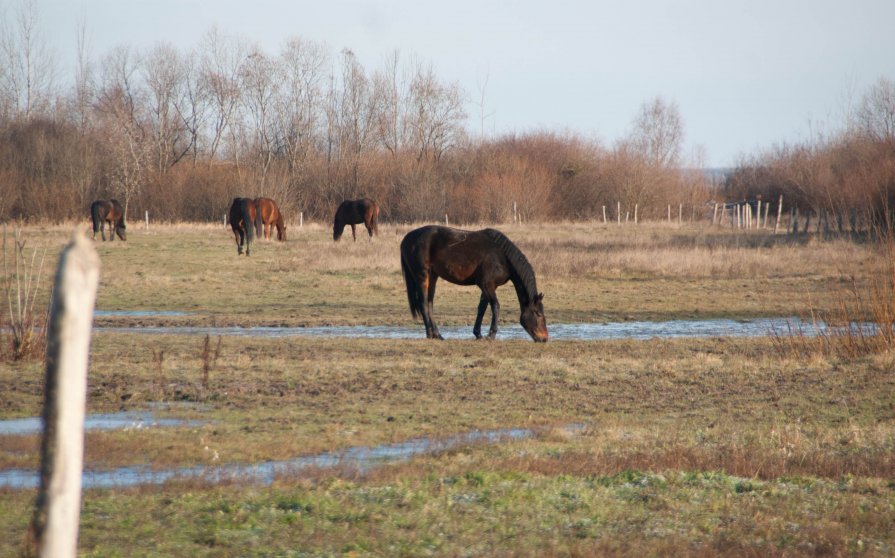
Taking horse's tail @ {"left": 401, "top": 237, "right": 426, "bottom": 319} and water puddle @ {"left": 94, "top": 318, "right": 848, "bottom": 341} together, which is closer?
horse's tail @ {"left": 401, "top": 237, "right": 426, "bottom": 319}

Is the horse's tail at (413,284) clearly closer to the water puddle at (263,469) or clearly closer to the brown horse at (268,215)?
the water puddle at (263,469)

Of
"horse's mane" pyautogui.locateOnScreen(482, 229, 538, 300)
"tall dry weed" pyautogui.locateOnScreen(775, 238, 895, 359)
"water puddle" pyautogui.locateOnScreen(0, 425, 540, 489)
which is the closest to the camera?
"water puddle" pyautogui.locateOnScreen(0, 425, 540, 489)

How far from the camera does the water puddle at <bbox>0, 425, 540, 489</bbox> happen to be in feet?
24.3

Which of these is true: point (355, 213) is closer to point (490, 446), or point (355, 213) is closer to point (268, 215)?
point (268, 215)

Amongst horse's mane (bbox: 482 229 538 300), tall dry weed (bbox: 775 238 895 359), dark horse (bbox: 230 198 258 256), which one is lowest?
tall dry weed (bbox: 775 238 895 359)

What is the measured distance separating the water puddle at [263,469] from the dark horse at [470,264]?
7.66 m

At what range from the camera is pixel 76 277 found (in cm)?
289

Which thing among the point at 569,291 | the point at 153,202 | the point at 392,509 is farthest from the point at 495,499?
the point at 153,202

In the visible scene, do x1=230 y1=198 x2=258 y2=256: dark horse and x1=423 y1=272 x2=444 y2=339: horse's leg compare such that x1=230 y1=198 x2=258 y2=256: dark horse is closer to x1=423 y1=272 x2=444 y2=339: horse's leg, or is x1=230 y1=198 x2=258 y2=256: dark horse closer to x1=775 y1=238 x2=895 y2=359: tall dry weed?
x1=423 y1=272 x2=444 y2=339: horse's leg

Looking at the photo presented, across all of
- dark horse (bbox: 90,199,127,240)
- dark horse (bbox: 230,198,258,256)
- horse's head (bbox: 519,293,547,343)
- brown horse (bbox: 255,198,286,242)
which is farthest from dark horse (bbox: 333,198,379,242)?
horse's head (bbox: 519,293,547,343)

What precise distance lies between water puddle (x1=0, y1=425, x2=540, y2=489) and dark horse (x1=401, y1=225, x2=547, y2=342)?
766 cm

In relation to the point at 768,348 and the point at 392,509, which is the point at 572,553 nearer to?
the point at 392,509

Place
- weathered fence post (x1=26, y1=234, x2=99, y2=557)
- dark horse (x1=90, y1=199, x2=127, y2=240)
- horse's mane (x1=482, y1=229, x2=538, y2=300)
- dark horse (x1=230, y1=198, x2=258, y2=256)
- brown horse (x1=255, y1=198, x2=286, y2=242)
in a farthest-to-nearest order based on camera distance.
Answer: dark horse (x1=90, y1=199, x2=127, y2=240), brown horse (x1=255, y1=198, x2=286, y2=242), dark horse (x1=230, y1=198, x2=258, y2=256), horse's mane (x1=482, y1=229, x2=538, y2=300), weathered fence post (x1=26, y1=234, x2=99, y2=557)

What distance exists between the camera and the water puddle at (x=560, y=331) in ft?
57.8
